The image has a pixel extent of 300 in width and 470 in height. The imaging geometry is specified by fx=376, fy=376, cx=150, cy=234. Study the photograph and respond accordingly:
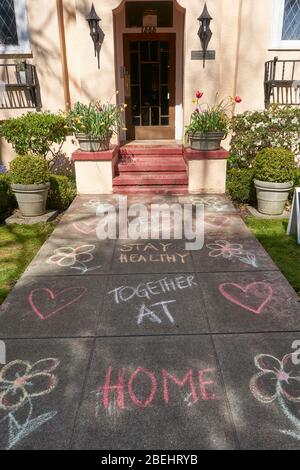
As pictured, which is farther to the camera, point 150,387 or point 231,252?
point 231,252

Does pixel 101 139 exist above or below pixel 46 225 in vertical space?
above

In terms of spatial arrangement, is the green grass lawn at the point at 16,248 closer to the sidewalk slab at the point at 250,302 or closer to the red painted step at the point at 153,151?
the sidewalk slab at the point at 250,302

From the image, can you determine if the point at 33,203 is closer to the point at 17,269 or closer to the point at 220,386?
the point at 17,269

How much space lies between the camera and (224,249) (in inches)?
217

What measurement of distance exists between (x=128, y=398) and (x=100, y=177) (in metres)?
6.10

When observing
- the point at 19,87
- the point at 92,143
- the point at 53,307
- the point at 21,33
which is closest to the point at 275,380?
the point at 53,307

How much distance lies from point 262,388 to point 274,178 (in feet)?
16.7

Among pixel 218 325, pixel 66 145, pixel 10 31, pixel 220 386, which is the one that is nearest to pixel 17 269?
pixel 218 325

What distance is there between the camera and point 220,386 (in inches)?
117

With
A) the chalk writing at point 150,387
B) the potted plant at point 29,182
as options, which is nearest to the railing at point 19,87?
the potted plant at point 29,182

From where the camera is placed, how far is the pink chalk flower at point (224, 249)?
17.5 feet

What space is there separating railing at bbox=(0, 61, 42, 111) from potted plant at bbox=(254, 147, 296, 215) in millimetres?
5697

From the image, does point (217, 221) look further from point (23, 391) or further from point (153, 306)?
point (23, 391)

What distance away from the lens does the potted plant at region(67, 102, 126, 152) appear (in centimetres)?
822
